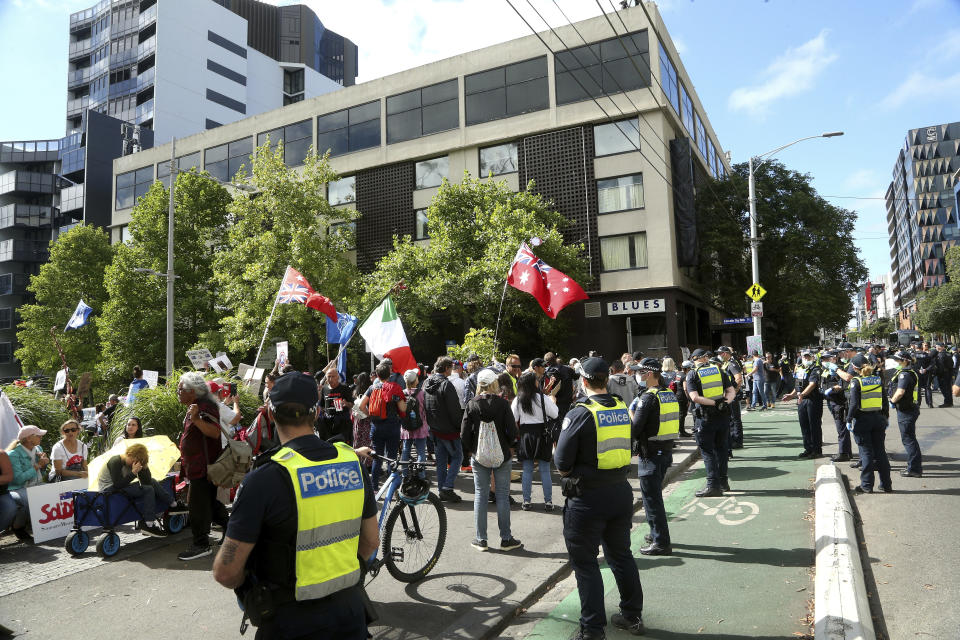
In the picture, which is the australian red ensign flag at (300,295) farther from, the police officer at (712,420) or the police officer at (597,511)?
the police officer at (597,511)

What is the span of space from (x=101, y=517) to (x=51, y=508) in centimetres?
98

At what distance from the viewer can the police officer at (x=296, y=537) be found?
2.38 m

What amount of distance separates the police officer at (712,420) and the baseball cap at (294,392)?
6396 millimetres

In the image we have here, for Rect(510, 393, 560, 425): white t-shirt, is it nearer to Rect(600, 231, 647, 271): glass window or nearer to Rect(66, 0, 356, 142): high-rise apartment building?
Rect(600, 231, 647, 271): glass window

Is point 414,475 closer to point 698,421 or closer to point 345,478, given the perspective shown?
point 345,478

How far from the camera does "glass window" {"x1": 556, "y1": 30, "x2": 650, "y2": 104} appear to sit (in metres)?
25.9

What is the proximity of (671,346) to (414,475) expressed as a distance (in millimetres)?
22223

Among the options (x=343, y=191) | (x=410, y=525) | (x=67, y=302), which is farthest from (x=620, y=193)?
(x=67, y=302)

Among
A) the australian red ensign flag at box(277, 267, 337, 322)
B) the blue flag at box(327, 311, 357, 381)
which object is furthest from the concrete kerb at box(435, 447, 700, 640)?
the australian red ensign flag at box(277, 267, 337, 322)

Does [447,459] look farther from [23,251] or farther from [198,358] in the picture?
[23,251]

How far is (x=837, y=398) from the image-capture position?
10.2m

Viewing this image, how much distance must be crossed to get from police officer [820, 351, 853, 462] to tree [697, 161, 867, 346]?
20631 millimetres

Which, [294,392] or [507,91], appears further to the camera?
[507,91]

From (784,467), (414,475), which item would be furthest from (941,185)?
(414,475)
